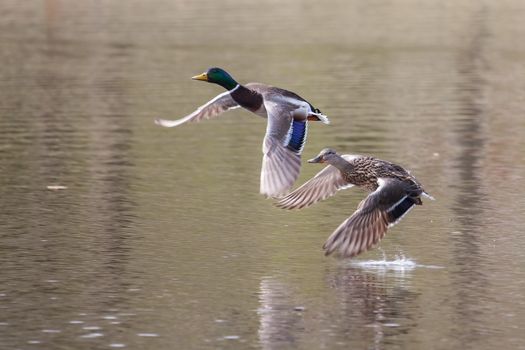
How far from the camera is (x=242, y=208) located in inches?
626

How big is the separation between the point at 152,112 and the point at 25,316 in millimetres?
13377

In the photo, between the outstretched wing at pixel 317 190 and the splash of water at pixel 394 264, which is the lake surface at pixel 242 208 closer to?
the splash of water at pixel 394 264

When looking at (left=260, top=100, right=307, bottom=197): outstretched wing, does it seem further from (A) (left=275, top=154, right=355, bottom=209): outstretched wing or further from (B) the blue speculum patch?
(A) (left=275, top=154, right=355, bottom=209): outstretched wing

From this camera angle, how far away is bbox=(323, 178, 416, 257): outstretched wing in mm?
12094

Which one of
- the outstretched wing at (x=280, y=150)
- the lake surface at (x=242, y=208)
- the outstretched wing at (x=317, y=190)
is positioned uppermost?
the outstretched wing at (x=280, y=150)

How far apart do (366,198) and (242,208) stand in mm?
3551

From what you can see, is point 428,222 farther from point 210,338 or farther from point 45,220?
point 210,338

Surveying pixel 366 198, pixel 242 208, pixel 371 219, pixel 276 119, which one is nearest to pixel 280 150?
pixel 276 119

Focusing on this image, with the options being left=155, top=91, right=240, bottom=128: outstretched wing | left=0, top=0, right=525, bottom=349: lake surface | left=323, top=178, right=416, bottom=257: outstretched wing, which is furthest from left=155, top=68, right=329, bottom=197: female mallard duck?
left=323, top=178, right=416, bottom=257: outstretched wing

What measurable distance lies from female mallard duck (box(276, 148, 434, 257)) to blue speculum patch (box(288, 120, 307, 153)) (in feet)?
0.72

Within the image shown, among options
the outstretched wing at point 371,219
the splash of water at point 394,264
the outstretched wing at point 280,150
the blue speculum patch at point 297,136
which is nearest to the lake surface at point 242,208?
the splash of water at point 394,264

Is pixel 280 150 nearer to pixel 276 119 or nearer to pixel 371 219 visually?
pixel 276 119

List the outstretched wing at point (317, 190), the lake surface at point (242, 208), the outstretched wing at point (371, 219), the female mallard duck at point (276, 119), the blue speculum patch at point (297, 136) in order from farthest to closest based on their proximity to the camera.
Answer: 1. the outstretched wing at point (317, 190)
2. the blue speculum patch at point (297, 136)
3. the female mallard duck at point (276, 119)
4. the outstretched wing at point (371, 219)
5. the lake surface at point (242, 208)

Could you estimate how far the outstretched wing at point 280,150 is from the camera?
13.0 metres
